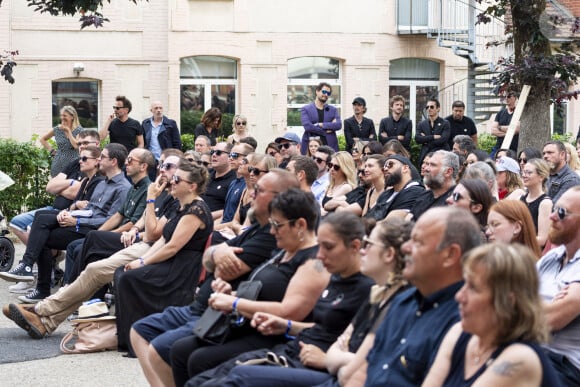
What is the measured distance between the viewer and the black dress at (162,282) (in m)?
9.26

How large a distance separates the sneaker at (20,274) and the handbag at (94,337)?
2.77m

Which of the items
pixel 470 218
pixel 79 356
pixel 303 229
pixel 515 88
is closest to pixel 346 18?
pixel 515 88

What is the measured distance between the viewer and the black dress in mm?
9258

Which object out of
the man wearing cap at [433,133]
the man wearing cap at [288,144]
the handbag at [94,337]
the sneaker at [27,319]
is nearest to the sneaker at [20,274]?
the sneaker at [27,319]

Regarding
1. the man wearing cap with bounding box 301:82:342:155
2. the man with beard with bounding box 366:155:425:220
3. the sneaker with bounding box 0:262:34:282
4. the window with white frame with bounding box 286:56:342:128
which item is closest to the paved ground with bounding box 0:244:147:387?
the sneaker with bounding box 0:262:34:282

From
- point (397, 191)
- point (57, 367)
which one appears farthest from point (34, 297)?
point (397, 191)

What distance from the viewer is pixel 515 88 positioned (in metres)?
16.2

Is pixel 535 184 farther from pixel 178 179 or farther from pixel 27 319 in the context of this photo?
pixel 27 319

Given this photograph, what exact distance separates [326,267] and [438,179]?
352cm

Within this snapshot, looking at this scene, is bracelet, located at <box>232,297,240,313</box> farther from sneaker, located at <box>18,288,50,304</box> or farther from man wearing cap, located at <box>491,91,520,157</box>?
man wearing cap, located at <box>491,91,520,157</box>

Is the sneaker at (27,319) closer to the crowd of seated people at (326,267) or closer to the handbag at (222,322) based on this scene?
the crowd of seated people at (326,267)

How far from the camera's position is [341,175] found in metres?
11.2

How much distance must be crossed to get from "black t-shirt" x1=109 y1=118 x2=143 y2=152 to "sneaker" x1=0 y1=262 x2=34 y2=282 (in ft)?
15.6

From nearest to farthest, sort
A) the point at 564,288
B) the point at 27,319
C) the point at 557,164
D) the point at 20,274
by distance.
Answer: the point at 564,288
the point at 27,319
the point at 557,164
the point at 20,274
